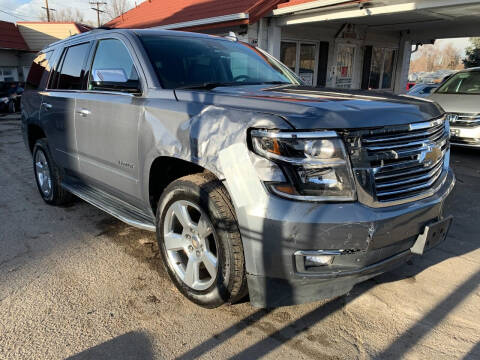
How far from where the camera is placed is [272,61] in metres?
4.05

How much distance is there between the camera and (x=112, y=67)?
3.40 meters

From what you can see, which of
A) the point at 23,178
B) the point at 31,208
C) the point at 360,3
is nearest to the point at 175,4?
the point at 360,3

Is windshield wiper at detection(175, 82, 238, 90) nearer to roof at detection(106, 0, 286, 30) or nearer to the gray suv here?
the gray suv

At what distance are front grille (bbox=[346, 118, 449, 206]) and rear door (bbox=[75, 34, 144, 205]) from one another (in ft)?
5.45

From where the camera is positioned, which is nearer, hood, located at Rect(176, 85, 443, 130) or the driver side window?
hood, located at Rect(176, 85, 443, 130)

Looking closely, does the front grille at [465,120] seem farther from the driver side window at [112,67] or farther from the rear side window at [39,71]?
the rear side window at [39,71]

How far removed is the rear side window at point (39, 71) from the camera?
15.3 ft

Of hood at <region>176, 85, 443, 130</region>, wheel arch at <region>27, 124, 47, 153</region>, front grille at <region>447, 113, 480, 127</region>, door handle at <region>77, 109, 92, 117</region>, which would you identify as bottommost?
wheel arch at <region>27, 124, 47, 153</region>

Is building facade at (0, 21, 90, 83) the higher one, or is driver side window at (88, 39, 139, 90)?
building facade at (0, 21, 90, 83)

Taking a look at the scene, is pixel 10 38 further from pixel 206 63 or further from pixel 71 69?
pixel 206 63

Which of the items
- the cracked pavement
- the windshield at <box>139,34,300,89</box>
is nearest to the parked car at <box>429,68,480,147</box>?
the cracked pavement

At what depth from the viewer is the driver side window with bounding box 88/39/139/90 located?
10.1 ft

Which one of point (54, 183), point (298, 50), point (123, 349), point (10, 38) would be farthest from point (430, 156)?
point (10, 38)

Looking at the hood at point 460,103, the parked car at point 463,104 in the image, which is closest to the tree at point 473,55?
the parked car at point 463,104
